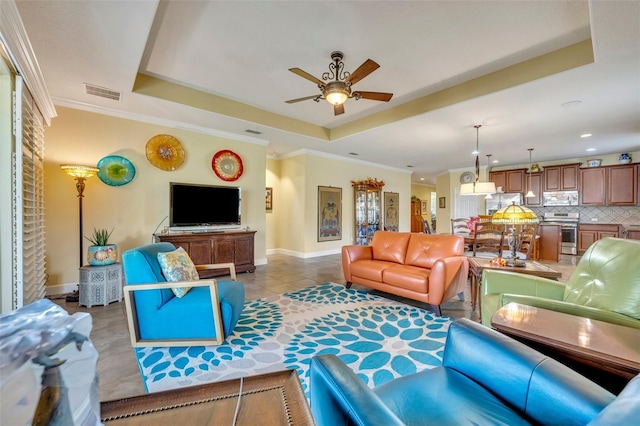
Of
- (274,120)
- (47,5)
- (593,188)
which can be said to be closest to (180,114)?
(274,120)

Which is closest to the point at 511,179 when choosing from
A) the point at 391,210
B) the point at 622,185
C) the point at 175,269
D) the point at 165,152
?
the point at 622,185

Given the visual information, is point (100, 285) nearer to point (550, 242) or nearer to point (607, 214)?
point (550, 242)

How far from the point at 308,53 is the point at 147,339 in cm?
322

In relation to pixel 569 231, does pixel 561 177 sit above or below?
above

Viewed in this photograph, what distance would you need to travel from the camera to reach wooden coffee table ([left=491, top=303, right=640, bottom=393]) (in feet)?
3.73

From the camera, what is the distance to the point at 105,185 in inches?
157

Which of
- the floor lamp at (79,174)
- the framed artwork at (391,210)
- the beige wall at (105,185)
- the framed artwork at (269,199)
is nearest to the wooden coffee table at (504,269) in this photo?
the beige wall at (105,185)

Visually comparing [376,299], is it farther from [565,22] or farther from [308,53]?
[565,22]

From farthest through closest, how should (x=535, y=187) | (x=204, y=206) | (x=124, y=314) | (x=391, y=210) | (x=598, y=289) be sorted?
(x=391, y=210), (x=535, y=187), (x=204, y=206), (x=124, y=314), (x=598, y=289)

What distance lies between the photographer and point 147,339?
2268 millimetres

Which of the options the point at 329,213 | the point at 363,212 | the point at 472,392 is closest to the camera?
the point at 472,392

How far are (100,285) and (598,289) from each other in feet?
15.5

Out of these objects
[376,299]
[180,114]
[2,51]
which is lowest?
[376,299]

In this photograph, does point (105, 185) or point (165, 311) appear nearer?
point (165, 311)
